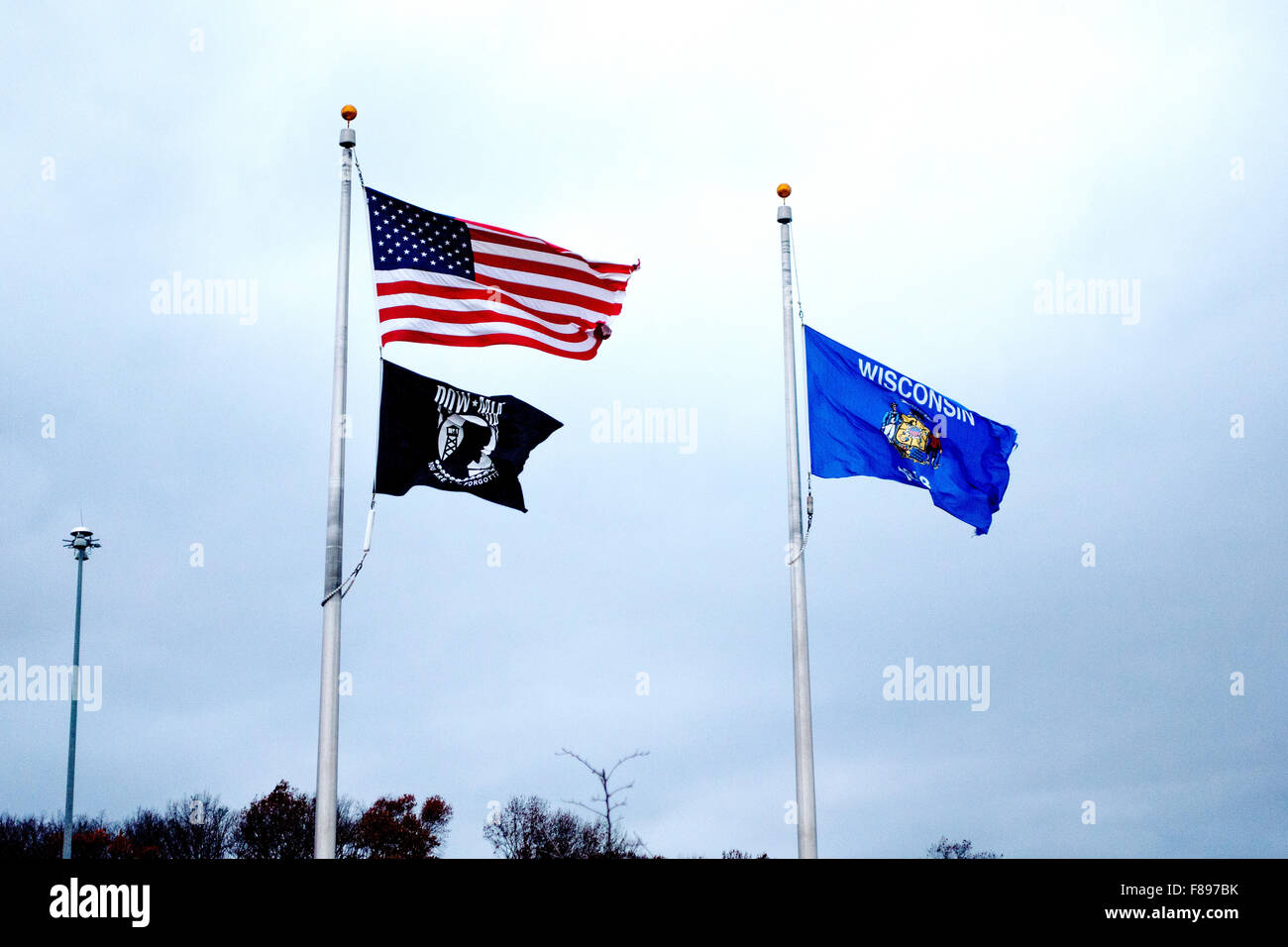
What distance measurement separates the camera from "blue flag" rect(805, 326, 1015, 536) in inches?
720

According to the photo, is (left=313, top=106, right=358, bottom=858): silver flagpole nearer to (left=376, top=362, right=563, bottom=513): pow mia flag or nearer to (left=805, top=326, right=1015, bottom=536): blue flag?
(left=376, top=362, right=563, bottom=513): pow mia flag

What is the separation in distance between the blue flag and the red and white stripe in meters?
3.01

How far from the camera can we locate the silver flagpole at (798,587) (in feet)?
54.2

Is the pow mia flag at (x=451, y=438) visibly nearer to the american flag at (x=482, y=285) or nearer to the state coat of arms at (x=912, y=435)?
the american flag at (x=482, y=285)

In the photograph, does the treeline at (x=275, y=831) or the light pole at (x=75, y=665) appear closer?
the light pole at (x=75, y=665)

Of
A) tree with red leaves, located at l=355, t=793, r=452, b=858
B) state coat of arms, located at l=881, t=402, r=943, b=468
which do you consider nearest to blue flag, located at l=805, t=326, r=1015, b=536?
state coat of arms, located at l=881, t=402, r=943, b=468

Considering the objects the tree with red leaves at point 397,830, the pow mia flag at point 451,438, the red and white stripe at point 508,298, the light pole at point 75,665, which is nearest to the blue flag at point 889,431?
the red and white stripe at point 508,298

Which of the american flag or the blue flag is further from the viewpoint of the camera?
the blue flag

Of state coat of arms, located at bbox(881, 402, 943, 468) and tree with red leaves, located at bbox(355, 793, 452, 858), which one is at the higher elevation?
state coat of arms, located at bbox(881, 402, 943, 468)

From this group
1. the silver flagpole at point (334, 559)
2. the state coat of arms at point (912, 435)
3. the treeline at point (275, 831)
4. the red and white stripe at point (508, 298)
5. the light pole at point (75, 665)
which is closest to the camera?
the silver flagpole at point (334, 559)

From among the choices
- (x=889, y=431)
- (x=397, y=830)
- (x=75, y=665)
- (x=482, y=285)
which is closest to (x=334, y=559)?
(x=482, y=285)

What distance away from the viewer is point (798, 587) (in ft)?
57.7

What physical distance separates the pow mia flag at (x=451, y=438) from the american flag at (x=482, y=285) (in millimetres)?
846
